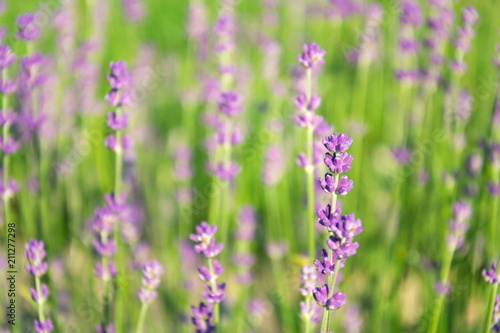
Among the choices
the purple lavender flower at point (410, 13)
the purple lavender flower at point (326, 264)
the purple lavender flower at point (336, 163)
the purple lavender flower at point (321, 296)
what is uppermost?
the purple lavender flower at point (410, 13)

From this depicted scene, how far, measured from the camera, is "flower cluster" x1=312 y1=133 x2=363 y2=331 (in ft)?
3.28

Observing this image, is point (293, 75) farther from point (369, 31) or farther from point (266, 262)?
point (266, 262)

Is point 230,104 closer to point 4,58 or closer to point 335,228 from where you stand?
point 4,58

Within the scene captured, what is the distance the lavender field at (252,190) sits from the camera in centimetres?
148

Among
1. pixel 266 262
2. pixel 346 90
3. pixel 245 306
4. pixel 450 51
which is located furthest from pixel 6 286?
pixel 450 51

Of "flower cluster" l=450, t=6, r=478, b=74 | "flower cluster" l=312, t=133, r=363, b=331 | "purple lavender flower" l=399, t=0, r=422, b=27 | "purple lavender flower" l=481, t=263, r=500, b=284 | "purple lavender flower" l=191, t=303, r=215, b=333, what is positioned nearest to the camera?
"flower cluster" l=312, t=133, r=363, b=331

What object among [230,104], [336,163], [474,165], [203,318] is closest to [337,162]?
[336,163]

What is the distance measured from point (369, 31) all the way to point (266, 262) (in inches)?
43.9

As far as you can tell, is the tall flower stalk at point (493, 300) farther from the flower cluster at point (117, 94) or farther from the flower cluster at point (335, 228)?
the flower cluster at point (117, 94)

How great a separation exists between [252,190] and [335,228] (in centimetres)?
191

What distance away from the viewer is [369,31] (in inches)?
Answer: 101

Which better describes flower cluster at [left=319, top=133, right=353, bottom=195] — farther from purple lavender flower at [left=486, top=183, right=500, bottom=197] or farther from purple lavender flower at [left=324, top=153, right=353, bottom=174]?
purple lavender flower at [left=486, top=183, right=500, bottom=197]

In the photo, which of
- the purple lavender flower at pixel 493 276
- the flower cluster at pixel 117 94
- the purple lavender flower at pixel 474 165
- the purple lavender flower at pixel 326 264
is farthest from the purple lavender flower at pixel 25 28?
the purple lavender flower at pixel 474 165

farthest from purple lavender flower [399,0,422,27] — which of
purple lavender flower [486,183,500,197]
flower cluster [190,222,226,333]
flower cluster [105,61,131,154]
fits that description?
flower cluster [190,222,226,333]
